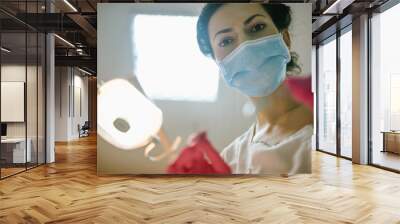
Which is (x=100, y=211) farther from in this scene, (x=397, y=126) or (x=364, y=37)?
(x=364, y=37)

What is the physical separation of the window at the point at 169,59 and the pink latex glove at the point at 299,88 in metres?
1.32

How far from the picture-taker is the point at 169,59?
6770 millimetres

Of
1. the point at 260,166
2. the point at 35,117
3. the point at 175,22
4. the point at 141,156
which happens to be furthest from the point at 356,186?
the point at 35,117

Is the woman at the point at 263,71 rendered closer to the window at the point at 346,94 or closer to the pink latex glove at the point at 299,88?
the pink latex glove at the point at 299,88

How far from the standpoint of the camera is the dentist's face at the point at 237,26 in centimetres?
673

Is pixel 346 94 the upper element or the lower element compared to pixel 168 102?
upper

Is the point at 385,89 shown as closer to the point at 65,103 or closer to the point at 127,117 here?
the point at 127,117

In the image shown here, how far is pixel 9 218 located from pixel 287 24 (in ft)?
17.4

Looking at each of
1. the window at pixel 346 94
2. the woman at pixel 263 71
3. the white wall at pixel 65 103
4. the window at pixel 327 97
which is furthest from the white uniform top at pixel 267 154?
the white wall at pixel 65 103

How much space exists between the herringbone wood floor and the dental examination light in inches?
25.9

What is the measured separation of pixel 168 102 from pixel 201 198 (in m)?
2.27

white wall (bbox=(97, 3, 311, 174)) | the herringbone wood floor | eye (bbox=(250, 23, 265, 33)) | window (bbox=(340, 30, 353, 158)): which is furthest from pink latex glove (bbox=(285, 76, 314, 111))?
window (bbox=(340, 30, 353, 158))

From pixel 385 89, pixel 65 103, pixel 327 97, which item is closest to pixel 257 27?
pixel 385 89

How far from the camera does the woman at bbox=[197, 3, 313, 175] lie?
22.1 ft
